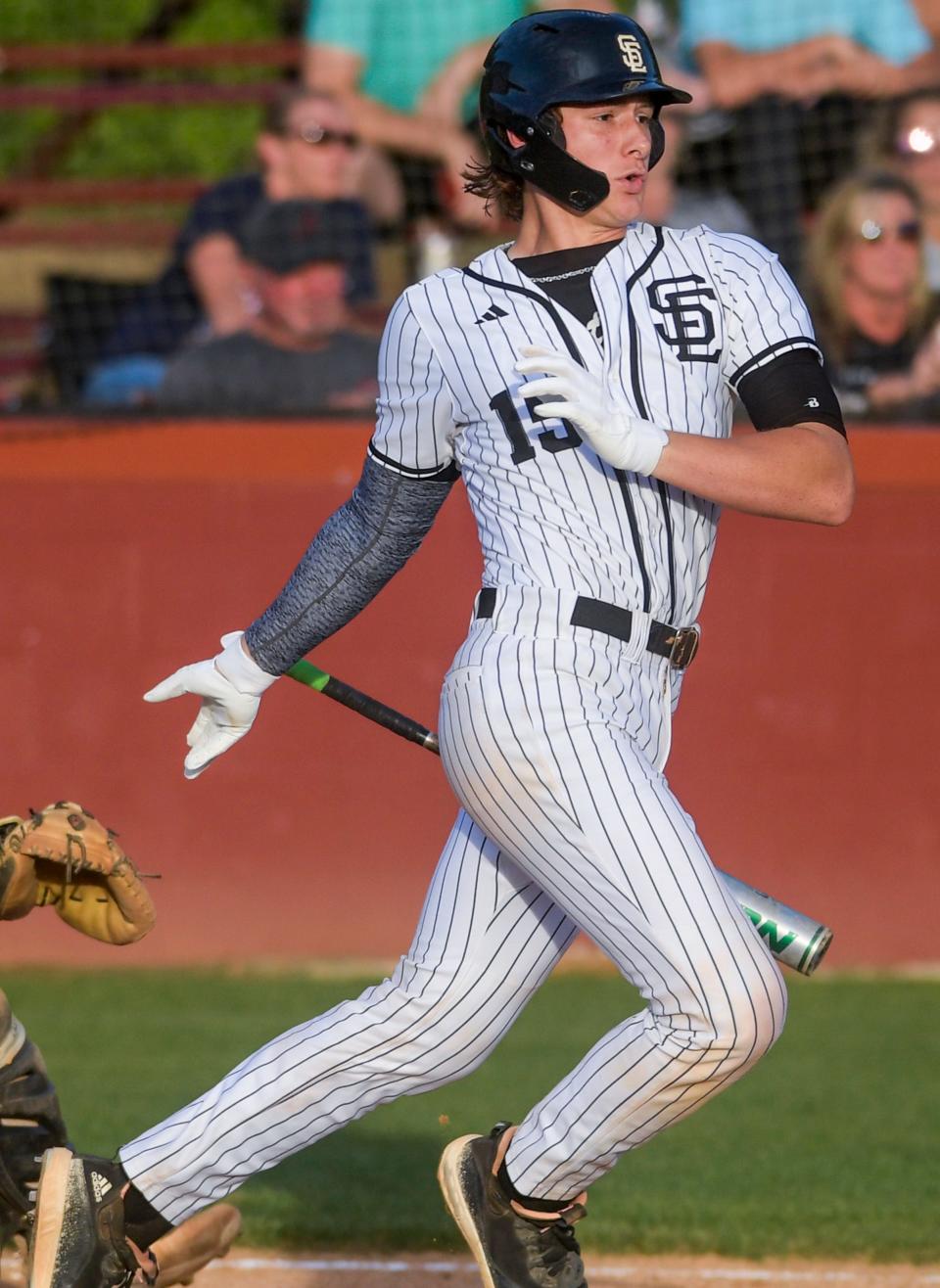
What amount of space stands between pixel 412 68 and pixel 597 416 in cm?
586

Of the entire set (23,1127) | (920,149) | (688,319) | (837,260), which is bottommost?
(23,1127)

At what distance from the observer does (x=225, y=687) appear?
3.54 meters

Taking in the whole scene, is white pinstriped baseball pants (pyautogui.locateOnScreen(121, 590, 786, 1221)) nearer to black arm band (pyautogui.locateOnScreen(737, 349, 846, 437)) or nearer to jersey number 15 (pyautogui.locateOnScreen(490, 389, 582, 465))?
jersey number 15 (pyautogui.locateOnScreen(490, 389, 582, 465))

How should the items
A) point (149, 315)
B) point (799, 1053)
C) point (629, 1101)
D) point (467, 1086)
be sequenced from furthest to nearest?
point (149, 315) → point (799, 1053) → point (467, 1086) → point (629, 1101)

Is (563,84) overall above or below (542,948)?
above

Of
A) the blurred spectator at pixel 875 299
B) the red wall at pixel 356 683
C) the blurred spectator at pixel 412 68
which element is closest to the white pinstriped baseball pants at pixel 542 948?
the red wall at pixel 356 683

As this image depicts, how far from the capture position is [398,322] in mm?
3301

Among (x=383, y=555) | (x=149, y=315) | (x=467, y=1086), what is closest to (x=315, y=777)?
(x=467, y=1086)

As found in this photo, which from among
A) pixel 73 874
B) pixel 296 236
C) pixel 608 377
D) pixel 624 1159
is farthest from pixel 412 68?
pixel 608 377

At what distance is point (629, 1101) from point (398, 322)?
52.4 inches

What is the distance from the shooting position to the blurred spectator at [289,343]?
7.32m

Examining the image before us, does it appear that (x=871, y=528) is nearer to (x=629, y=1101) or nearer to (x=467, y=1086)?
(x=467, y=1086)

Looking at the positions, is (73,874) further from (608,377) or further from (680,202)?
(680,202)

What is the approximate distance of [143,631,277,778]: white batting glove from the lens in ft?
11.6
